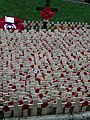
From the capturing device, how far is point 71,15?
16531mm

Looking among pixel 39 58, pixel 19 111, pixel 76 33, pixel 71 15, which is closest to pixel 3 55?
pixel 39 58

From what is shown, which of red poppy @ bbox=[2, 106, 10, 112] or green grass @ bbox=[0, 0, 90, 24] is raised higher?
green grass @ bbox=[0, 0, 90, 24]

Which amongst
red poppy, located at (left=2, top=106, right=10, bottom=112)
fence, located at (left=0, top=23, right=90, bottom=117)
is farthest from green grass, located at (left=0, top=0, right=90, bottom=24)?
red poppy, located at (left=2, top=106, right=10, bottom=112)

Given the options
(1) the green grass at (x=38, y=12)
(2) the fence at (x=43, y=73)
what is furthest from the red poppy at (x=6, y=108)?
(1) the green grass at (x=38, y=12)

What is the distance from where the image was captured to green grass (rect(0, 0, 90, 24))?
1546cm

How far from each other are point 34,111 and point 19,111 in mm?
345

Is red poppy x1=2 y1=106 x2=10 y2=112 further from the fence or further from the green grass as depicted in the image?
the green grass

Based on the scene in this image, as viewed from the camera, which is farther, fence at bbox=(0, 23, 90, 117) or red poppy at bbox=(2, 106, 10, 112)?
fence at bbox=(0, 23, 90, 117)

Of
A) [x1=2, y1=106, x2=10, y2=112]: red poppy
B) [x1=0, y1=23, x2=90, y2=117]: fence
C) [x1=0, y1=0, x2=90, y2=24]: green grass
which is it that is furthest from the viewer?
[x1=0, y1=0, x2=90, y2=24]: green grass

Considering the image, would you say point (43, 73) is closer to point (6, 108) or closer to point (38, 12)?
point (6, 108)

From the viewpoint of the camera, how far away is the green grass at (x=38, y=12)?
15.5 metres

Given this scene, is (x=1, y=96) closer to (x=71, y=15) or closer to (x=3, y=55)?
(x=3, y=55)

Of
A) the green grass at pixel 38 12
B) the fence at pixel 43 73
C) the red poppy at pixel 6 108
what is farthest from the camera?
the green grass at pixel 38 12

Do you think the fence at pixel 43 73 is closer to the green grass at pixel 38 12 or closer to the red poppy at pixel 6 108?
the red poppy at pixel 6 108
